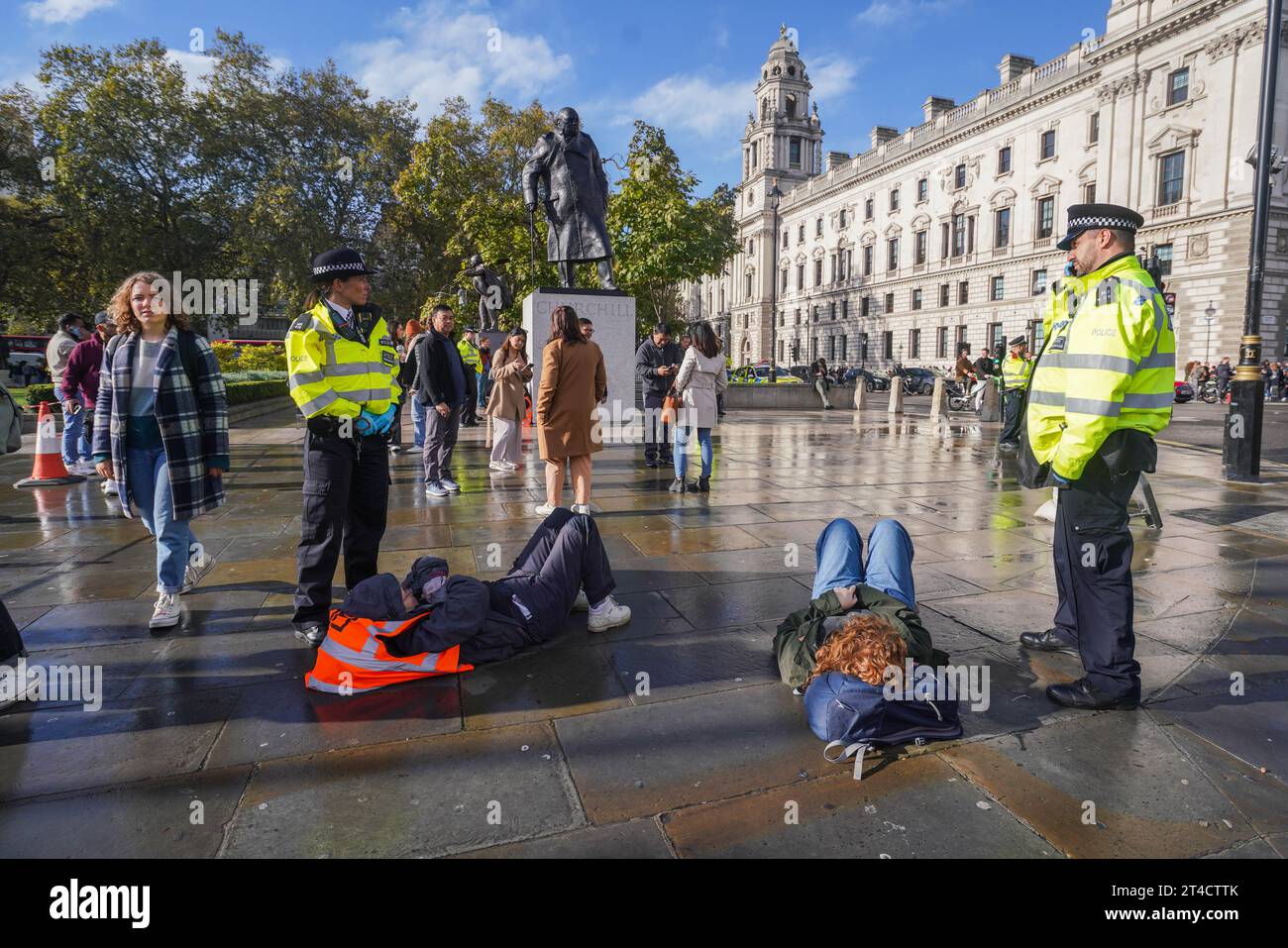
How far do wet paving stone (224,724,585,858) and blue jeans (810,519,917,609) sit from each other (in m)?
1.50

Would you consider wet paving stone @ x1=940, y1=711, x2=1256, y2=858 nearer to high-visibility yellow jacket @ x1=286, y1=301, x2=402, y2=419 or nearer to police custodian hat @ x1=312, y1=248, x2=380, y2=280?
high-visibility yellow jacket @ x1=286, y1=301, x2=402, y2=419

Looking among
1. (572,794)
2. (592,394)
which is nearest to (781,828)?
(572,794)

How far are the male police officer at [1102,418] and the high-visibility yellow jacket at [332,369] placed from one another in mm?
3162

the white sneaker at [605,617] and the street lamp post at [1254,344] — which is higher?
the street lamp post at [1254,344]

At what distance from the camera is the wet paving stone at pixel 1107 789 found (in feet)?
7.61

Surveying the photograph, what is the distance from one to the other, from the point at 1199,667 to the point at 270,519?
270 inches

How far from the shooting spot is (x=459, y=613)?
347 centimetres

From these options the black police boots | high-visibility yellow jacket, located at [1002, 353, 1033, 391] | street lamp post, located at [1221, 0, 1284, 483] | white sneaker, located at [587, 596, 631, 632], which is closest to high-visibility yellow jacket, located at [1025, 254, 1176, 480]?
the black police boots

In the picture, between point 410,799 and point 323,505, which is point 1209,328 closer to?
point 323,505

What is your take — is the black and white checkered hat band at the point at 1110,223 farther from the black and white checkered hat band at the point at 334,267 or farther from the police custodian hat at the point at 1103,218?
the black and white checkered hat band at the point at 334,267

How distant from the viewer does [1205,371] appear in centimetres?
3306

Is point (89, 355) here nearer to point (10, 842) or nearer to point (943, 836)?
point (10, 842)

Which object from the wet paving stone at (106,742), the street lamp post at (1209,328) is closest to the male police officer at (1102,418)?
the wet paving stone at (106,742)
